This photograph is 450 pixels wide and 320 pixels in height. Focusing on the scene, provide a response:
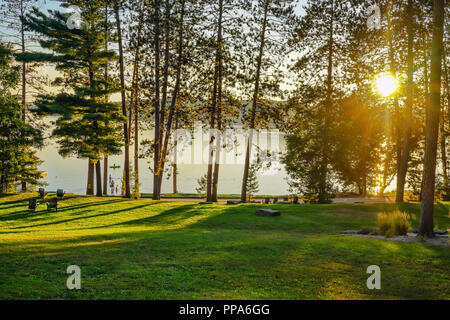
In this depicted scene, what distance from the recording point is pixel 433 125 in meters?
12.4

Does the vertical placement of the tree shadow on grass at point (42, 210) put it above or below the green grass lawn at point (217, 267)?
below

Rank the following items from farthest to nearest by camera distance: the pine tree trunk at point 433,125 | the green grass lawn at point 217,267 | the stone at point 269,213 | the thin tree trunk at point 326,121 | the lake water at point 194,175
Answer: the lake water at point 194,175 < the thin tree trunk at point 326,121 < the stone at point 269,213 < the pine tree trunk at point 433,125 < the green grass lawn at point 217,267

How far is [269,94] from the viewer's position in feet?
83.5

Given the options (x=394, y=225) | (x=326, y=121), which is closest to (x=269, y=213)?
(x=394, y=225)

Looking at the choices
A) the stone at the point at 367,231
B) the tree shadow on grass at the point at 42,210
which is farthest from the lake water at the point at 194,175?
the stone at the point at 367,231

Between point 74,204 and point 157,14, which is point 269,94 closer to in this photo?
point 157,14

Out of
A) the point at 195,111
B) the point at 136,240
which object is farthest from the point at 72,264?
the point at 195,111

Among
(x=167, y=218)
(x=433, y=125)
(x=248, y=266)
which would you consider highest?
(x=433, y=125)

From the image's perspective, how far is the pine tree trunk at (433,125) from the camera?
1224 centimetres

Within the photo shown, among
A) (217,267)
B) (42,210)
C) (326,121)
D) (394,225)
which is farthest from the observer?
(326,121)

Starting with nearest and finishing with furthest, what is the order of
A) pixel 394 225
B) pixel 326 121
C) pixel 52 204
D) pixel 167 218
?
pixel 394 225 < pixel 167 218 < pixel 52 204 < pixel 326 121

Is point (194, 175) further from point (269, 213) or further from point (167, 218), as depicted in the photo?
point (269, 213)

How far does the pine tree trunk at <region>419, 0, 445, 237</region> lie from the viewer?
12.2m

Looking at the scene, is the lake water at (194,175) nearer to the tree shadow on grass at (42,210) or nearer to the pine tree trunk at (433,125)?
the tree shadow on grass at (42,210)
